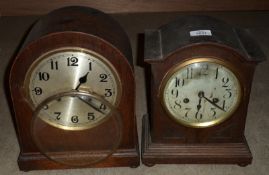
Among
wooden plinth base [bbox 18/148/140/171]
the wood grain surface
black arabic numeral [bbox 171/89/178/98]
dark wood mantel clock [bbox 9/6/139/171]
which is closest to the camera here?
dark wood mantel clock [bbox 9/6/139/171]

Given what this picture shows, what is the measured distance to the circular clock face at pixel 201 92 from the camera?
1.19m

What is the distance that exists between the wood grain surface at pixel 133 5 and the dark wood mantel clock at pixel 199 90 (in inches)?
48.9

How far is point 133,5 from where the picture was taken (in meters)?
2.52

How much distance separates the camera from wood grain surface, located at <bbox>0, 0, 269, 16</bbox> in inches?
98.3

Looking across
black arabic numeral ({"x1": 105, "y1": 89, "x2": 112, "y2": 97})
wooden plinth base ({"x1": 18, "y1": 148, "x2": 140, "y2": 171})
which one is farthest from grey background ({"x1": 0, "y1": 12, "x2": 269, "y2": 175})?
black arabic numeral ({"x1": 105, "y1": 89, "x2": 112, "y2": 97})

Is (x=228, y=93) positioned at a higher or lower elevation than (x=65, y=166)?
higher

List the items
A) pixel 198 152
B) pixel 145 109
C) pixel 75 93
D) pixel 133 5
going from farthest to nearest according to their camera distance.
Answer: pixel 133 5
pixel 145 109
pixel 198 152
pixel 75 93

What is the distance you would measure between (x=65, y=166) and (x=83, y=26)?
0.51 meters

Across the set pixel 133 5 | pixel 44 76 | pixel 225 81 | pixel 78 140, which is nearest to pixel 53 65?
pixel 44 76

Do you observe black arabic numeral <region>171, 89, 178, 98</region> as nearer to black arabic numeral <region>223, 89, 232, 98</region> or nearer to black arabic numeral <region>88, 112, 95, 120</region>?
black arabic numeral <region>223, 89, 232, 98</region>

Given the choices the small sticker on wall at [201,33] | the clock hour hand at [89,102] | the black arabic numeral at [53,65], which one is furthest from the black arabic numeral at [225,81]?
the black arabic numeral at [53,65]

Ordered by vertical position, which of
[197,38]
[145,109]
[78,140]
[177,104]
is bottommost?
[145,109]

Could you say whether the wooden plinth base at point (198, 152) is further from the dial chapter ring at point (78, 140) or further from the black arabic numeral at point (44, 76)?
the black arabic numeral at point (44, 76)

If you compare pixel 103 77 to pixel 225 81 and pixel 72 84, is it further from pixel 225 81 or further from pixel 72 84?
pixel 225 81
